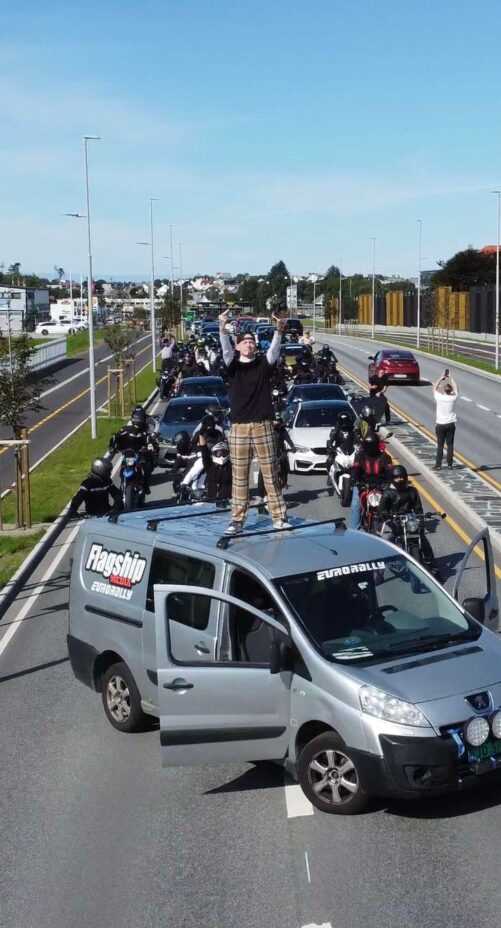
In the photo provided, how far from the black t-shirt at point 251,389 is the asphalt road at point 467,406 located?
14.8 metres

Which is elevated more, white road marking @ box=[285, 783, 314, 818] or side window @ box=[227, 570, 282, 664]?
side window @ box=[227, 570, 282, 664]

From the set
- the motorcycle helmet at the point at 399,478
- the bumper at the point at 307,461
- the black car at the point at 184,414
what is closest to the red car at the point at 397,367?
the black car at the point at 184,414

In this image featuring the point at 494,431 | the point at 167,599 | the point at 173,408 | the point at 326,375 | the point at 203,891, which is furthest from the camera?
the point at 326,375

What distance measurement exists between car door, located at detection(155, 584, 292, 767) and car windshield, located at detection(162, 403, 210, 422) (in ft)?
69.2

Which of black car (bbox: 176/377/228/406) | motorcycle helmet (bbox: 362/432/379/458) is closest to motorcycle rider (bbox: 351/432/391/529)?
motorcycle helmet (bbox: 362/432/379/458)

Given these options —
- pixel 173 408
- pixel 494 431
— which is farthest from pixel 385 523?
pixel 494 431

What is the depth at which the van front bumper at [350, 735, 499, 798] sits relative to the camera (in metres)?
7.50

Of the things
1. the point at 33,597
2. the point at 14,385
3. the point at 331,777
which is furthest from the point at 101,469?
the point at 331,777

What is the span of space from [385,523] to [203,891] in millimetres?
8421

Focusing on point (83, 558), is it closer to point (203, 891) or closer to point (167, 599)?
point (167, 599)

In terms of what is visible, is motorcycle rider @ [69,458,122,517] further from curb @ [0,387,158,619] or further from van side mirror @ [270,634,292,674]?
van side mirror @ [270,634,292,674]

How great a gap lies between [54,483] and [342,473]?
25.2ft

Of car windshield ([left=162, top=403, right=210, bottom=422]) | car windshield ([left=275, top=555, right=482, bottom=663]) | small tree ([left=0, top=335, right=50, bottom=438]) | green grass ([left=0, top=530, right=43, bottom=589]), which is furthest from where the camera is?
car windshield ([left=162, top=403, right=210, bottom=422])

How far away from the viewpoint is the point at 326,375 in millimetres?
41469
